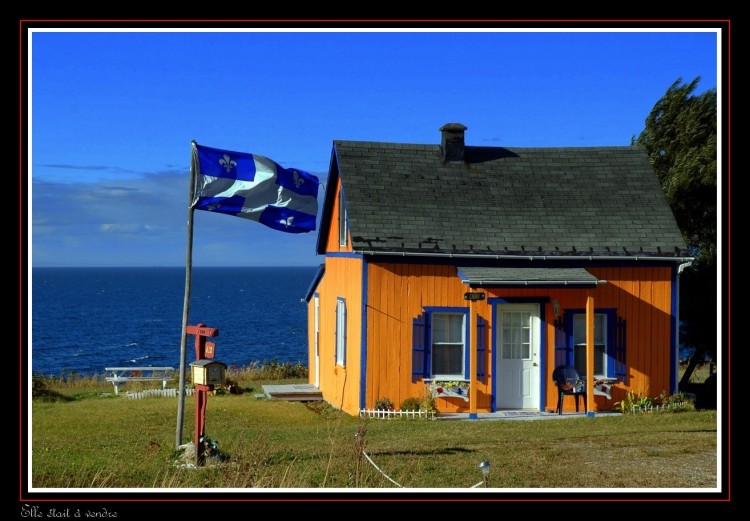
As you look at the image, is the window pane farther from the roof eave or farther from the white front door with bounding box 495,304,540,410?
the roof eave

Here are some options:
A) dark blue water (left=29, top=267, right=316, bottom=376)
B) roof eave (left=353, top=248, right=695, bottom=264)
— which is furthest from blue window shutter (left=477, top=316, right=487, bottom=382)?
dark blue water (left=29, top=267, right=316, bottom=376)

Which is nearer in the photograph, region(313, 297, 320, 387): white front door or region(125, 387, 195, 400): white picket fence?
region(313, 297, 320, 387): white front door

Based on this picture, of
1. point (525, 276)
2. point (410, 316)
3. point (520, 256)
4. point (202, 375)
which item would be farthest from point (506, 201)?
→ point (202, 375)

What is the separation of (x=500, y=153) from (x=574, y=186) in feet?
6.59

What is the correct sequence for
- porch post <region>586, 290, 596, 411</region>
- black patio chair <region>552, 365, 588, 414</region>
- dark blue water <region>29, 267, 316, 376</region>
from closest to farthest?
porch post <region>586, 290, 596, 411</region>, black patio chair <region>552, 365, 588, 414</region>, dark blue water <region>29, 267, 316, 376</region>

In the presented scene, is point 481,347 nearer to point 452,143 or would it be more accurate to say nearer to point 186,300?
point 452,143

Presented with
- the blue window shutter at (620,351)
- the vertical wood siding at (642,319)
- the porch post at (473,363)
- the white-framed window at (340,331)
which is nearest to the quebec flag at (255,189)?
the porch post at (473,363)

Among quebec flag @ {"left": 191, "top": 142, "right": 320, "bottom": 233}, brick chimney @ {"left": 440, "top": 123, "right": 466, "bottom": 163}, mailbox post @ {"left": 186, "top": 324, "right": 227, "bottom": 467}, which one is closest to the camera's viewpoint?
mailbox post @ {"left": 186, "top": 324, "right": 227, "bottom": 467}

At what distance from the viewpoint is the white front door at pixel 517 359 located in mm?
20266

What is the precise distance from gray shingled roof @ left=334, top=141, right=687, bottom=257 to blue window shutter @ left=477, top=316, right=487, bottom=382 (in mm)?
1535

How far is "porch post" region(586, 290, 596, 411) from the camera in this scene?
767 inches

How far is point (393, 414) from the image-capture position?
19.5 metres

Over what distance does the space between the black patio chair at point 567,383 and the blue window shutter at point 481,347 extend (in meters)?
1.55
